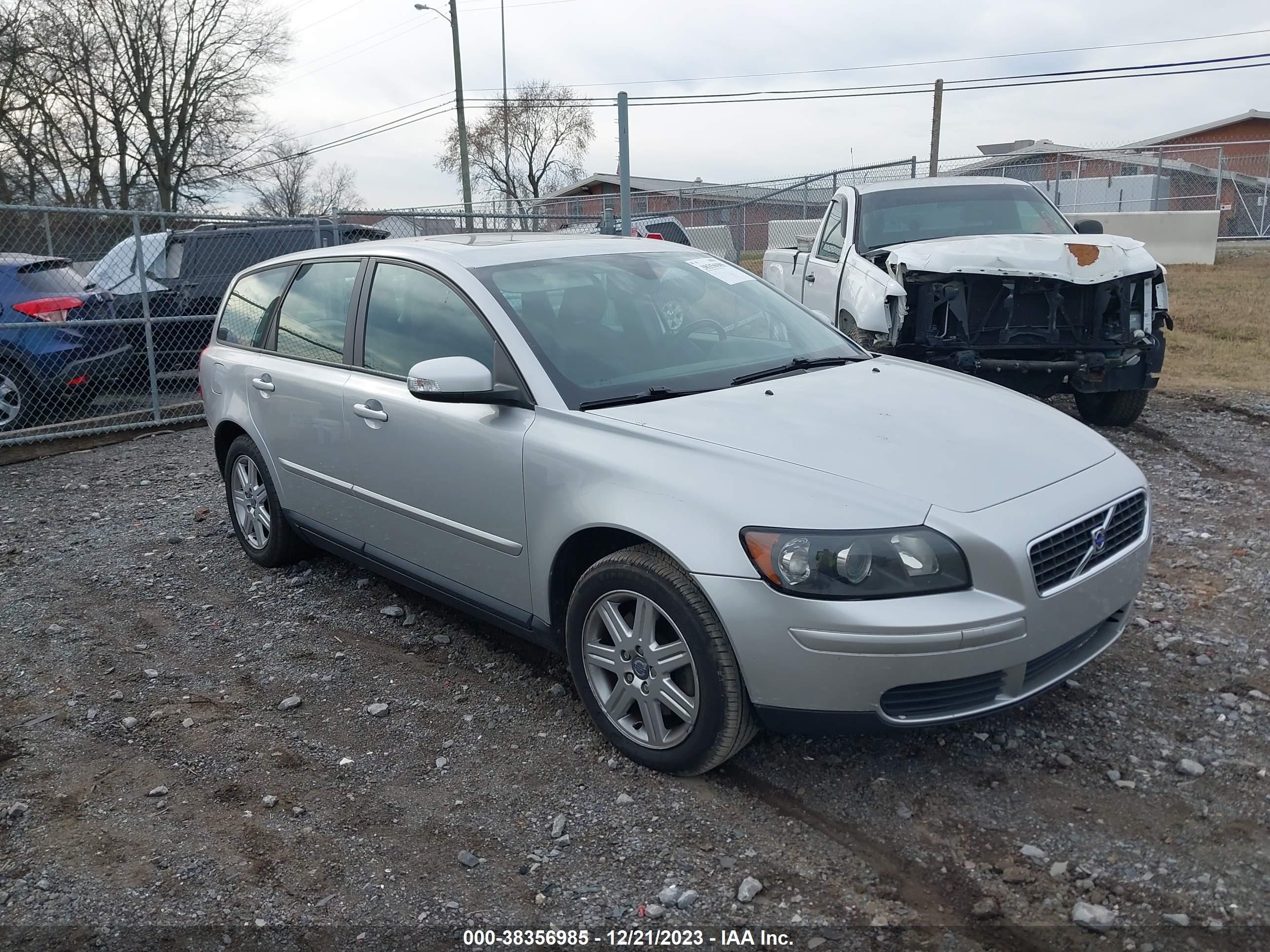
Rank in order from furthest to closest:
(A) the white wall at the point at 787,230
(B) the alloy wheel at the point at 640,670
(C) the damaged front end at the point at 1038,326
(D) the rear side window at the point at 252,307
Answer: (A) the white wall at the point at 787,230 < (C) the damaged front end at the point at 1038,326 < (D) the rear side window at the point at 252,307 < (B) the alloy wheel at the point at 640,670

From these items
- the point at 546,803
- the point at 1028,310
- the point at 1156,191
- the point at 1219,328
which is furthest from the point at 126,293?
the point at 1156,191

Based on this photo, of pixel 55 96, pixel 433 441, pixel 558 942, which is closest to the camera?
pixel 558 942

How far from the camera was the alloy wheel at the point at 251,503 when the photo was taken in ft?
17.4

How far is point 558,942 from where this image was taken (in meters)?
2.60

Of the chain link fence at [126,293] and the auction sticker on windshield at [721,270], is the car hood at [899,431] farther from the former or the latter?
the chain link fence at [126,293]

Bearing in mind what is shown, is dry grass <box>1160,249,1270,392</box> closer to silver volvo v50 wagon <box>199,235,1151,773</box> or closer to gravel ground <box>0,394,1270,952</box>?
gravel ground <box>0,394,1270,952</box>

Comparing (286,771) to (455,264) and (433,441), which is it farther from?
(455,264)

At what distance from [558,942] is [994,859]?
1.21 m

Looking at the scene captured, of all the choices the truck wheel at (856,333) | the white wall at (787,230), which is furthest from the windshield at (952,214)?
the white wall at (787,230)

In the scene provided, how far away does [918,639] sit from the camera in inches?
108

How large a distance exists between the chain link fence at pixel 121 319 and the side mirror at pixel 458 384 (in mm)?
5561

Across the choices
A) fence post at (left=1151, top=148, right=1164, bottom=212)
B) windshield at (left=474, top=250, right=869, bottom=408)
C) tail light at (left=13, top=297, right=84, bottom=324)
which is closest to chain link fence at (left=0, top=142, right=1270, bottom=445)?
tail light at (left=13, top=297, right=84, bottom=324)

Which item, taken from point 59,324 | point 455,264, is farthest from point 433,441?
point 59,324

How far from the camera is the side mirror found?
3480 mm
